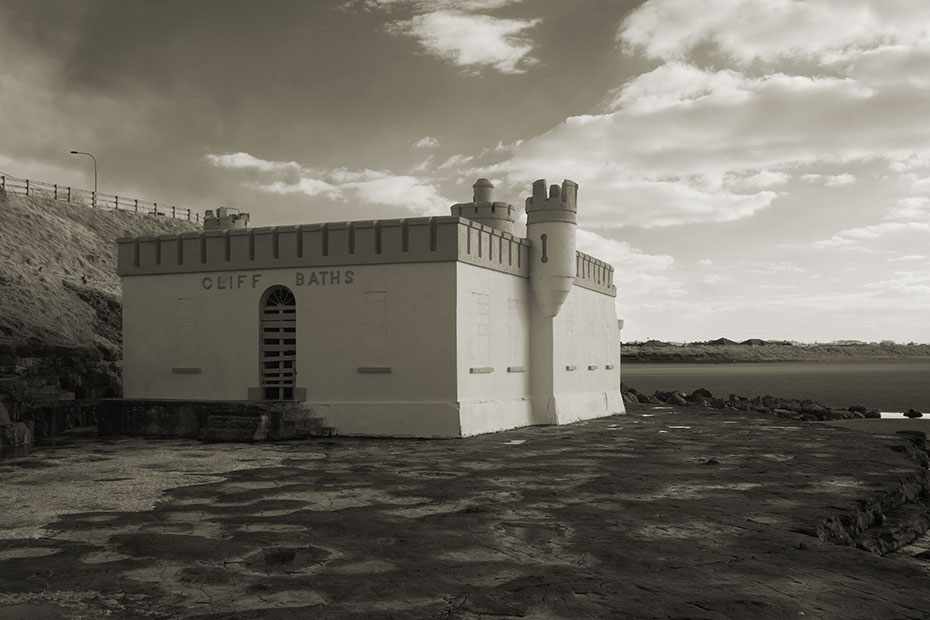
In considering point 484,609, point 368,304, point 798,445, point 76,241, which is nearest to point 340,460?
point 368,304

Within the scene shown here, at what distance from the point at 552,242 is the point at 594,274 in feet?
17.2

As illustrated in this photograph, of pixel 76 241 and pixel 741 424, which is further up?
pixel 76 241

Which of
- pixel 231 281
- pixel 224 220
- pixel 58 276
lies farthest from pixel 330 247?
pixel 58 276

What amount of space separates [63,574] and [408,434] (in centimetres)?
1172

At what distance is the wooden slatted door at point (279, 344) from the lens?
2048cm

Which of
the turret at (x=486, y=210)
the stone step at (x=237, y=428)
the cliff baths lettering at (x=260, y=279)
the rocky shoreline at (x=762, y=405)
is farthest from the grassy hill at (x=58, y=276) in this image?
the rocky shoreline at (x=762, y=405)

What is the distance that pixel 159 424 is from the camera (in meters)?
20.4

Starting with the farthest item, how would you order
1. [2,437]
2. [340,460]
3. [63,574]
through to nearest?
[2,437] → [340,460] → [63,574]

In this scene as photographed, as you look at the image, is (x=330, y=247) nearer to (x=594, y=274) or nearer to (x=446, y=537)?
(x=594, y=274)

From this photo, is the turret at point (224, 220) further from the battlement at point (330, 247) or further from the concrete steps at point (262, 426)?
the concrete steps at point (262, 426)

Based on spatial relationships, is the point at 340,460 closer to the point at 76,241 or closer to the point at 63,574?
the point at 63,574

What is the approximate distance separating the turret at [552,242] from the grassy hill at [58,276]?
55.5 feet

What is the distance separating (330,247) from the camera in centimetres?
2002

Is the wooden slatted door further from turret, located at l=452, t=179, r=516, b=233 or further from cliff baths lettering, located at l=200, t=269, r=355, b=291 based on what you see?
turret, located at l=452, t=179, r=516, b=233
